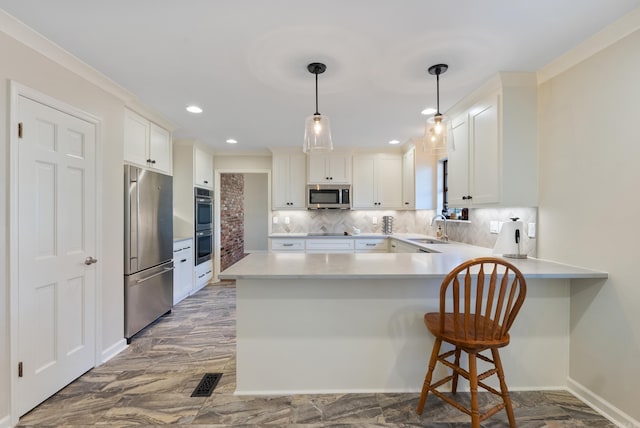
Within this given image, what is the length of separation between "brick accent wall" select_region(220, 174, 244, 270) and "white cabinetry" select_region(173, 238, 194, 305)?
1.56m

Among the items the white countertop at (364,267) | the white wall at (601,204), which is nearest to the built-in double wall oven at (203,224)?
the white countertop at (364,267)

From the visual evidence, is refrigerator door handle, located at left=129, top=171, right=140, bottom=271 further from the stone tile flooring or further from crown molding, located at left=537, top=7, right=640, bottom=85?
crown molding, located at left=537, top=7, right=640, bottom=85

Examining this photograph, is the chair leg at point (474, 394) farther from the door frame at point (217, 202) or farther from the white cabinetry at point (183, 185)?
the door frame at point (217, 202)

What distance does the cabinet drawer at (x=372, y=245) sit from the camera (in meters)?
4.75

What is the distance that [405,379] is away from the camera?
6.90 feet

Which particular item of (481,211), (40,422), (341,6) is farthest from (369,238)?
(40,422)

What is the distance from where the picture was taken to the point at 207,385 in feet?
7.16

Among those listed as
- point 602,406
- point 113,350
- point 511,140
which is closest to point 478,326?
point 602,406

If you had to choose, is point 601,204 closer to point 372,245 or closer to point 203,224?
point 372,245

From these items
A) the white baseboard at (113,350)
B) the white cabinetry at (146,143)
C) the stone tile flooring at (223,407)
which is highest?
the white cabinetry at (146,143)

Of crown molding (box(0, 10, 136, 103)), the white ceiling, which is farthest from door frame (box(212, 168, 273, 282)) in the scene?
crown molding (box(0, 10, 136, 103))

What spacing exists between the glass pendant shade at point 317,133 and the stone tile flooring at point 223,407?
1.69 meters

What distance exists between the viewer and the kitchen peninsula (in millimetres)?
2062

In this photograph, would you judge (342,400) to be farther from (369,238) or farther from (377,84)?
(369,238)
